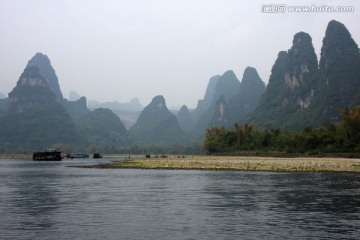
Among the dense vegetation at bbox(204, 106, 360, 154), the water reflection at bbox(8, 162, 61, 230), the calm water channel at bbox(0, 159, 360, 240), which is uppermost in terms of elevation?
the dense vegetation at bbox(204, 106, 360, 154)

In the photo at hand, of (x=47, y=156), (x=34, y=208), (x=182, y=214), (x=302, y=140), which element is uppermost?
(x=302, y=140)

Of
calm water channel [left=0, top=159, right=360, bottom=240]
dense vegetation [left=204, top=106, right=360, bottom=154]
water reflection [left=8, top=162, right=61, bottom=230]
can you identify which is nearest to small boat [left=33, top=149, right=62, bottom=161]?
dense vegetation [left=204, top=106, right=360, bottom=154]

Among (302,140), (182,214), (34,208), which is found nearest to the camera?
(182,214)

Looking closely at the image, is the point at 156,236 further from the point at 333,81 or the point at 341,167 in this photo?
the point at 333,81

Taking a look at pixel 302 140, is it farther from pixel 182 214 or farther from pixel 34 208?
pixel 34 208

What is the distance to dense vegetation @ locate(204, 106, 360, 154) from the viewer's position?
3863 inches

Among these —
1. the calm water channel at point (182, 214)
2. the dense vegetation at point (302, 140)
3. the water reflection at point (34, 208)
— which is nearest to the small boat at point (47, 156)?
the dense vegetation at point (302, 140)

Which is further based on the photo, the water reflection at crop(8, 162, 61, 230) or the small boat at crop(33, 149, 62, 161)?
the small boat at crop(33, 149, 62, 161)

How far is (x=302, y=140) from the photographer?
109m

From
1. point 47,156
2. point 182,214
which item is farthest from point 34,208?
point 47,156

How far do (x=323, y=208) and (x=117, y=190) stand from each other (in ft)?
60.4

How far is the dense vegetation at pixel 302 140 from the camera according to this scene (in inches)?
3863

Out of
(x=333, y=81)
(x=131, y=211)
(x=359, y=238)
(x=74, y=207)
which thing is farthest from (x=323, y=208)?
(x=333, y=81)

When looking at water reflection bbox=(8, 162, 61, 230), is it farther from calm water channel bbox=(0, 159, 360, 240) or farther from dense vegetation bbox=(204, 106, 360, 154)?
dense vegetation bbox=(204, 106, 360, 154)
